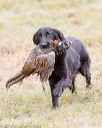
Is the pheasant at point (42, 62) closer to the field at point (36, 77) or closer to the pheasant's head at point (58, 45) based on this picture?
the pheasant's head at point (58, 45)

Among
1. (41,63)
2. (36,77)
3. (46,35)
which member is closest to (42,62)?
(41,63)

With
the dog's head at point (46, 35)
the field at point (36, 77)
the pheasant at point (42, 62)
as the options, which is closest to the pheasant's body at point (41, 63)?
the pheasant at point (42, 62)

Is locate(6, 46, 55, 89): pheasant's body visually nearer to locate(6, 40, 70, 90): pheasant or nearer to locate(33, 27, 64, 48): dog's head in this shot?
locate(6, 40, 70, 90): pheasant

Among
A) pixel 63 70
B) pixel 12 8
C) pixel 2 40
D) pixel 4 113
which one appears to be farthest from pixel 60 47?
pixel 12 8

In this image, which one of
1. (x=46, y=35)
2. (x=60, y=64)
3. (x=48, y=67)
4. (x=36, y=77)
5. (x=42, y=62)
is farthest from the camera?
(x=36, y=77)

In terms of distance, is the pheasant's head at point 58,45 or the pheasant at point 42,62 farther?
the pheasant's head at point 58,45

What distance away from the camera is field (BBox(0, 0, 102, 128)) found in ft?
23.7

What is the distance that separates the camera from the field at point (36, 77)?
7.22 meters

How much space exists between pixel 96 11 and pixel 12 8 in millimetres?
3530

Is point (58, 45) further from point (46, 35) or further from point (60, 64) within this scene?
point (60, 64)

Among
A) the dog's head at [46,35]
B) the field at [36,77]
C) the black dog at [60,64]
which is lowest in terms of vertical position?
the field at [36,77]

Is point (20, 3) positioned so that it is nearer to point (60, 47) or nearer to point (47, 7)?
point (47, 7)

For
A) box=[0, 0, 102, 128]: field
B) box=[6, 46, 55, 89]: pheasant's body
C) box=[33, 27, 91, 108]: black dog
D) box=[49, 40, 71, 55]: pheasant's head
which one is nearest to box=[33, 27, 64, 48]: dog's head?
box=[33, 27, 91, 108]: black dog

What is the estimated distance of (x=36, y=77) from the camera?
33.3 feet
